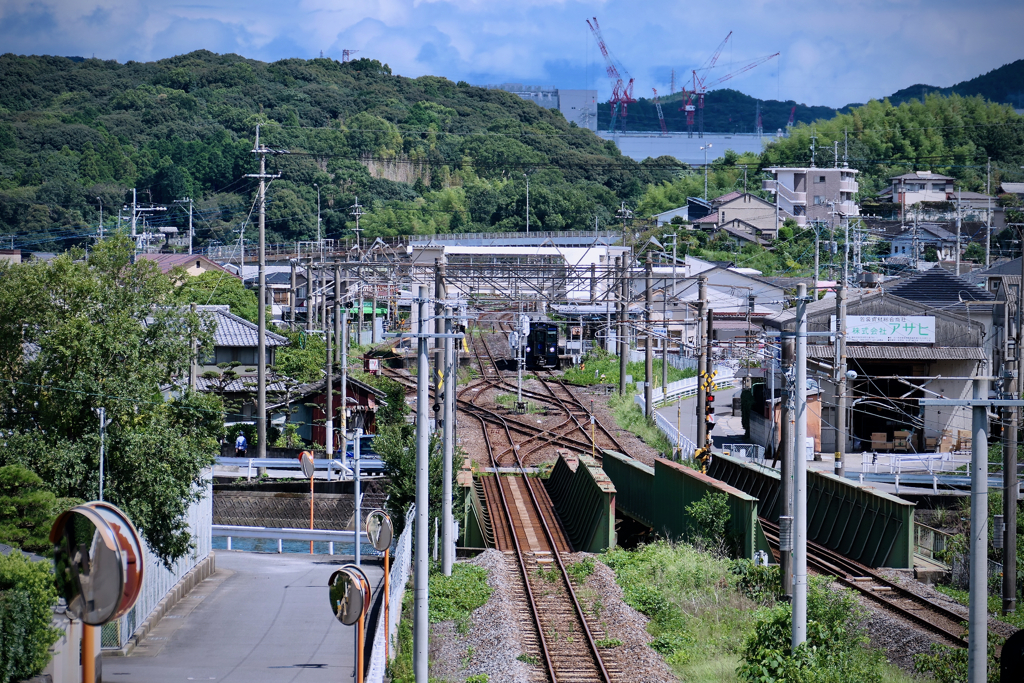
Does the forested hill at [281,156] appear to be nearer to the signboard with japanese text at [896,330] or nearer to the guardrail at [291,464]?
the guardrail at [291,464]

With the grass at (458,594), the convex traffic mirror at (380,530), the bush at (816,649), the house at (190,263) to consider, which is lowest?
the grass at (458,594)

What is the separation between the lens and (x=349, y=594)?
752cm

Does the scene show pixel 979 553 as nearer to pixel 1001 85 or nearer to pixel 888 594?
pixel 888 594

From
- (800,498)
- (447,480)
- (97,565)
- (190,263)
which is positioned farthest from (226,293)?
(97,565)

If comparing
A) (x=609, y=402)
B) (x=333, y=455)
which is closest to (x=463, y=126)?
(x=609, y=402)

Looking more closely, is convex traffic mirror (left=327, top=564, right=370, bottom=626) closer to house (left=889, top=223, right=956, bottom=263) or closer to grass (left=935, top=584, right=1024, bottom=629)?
grass (left=935, top=584, right=1024, bottom=629)

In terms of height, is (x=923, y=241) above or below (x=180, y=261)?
above

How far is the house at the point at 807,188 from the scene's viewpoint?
59.8 m

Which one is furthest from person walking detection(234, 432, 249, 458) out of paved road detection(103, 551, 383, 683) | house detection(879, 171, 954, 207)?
house detection(879, 171, 954, 207)

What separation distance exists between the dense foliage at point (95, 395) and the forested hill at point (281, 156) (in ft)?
162

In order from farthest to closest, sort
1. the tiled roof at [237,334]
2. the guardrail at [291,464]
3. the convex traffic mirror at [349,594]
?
the tiled roof at [237,334] → the guardrail at [291,464] → the convex traffic mirror at [349,594]

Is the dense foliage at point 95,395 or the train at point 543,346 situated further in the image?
the train at point 543,346

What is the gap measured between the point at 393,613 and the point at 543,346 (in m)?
28.8

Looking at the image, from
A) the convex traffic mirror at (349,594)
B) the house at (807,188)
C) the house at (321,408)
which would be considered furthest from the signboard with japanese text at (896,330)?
the house at (807,188)
